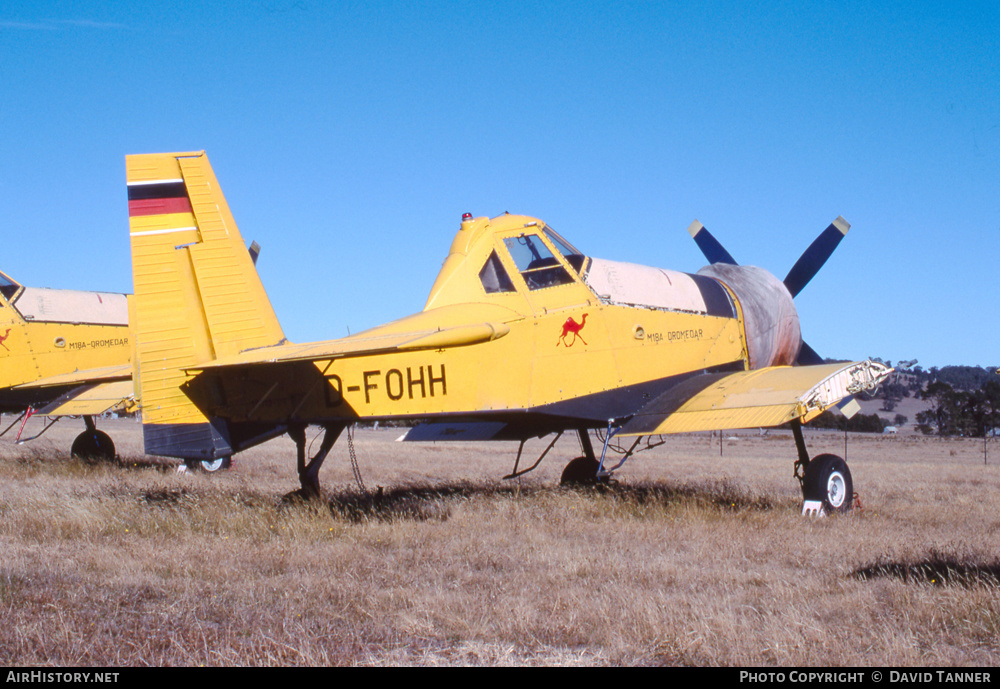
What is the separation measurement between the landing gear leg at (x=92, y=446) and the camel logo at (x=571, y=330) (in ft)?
39.2

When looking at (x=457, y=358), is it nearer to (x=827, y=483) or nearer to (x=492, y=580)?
(x=492, y=580)

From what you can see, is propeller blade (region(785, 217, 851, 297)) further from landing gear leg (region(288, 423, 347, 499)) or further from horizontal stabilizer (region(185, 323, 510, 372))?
landing gear leg (region(288, 423, 347, 499))

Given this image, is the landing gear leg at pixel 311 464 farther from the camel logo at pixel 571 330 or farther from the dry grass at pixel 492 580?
the camel logo at pixel 571 330

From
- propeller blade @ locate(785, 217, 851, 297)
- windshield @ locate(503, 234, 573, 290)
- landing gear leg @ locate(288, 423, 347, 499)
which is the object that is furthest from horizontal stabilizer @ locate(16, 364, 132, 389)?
propeller blade @ locate(785, 217, 851, 297)

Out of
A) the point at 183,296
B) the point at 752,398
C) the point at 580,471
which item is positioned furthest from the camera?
the point at 580,471

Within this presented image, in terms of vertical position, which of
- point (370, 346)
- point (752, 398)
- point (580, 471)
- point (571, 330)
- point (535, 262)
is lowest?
point (580, 471)

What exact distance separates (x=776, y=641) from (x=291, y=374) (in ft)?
19.6

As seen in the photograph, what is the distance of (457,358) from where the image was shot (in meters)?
8.66

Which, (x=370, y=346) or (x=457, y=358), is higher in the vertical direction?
(x=370, y=346)

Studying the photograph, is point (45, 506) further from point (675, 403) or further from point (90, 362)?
point (90, 362)

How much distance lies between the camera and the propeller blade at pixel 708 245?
13.8m

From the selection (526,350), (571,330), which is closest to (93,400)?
(526,350)

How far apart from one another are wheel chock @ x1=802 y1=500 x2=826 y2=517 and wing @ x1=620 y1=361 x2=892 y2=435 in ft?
3.21

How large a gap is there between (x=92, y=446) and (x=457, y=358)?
12.0 m
